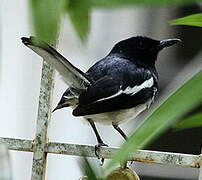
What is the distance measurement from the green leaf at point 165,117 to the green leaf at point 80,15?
0.04 metres

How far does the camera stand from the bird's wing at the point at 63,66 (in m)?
0.46

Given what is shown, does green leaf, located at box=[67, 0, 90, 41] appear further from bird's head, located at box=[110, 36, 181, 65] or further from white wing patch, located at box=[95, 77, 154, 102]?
bird's head, located at box=[110, 36, 181, 65]

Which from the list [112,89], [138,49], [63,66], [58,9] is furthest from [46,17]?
[138,49]

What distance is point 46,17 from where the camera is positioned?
0.62 ft

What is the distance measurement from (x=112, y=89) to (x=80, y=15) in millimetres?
467

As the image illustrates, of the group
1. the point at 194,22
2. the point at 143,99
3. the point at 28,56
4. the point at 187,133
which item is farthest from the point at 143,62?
the point at 187,133

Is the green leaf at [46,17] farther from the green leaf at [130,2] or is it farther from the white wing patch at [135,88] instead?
the white wing patch at [135,88]

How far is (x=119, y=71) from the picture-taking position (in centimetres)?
73

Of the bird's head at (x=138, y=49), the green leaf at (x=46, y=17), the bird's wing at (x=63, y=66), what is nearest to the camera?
the green leaf at (x=46, y=17)

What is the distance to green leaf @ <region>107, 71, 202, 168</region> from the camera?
206 mm

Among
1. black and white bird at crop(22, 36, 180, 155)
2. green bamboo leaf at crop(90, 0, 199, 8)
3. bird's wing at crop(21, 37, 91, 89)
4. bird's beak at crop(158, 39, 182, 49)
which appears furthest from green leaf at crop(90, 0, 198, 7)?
bird's beak at crop(158, 39, 182, 49)

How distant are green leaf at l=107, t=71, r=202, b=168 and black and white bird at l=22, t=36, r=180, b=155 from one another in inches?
14.1

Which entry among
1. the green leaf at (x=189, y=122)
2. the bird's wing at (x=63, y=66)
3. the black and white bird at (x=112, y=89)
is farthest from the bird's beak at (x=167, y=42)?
the green leaf at (x=189, y=122)

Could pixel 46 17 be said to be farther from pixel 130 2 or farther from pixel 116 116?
pixel 116 116
